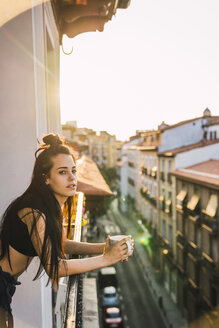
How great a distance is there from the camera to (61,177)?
7.48ft

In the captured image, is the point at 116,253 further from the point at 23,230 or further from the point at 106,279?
the point at 106,279

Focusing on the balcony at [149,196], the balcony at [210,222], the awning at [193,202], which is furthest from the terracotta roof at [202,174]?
the balcony at [149,196]

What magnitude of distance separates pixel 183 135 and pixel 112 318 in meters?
17.5

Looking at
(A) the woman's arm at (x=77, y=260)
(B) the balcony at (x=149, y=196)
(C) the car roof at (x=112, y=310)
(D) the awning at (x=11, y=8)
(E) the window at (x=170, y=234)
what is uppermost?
(D) the awning at (x=11, y=8)

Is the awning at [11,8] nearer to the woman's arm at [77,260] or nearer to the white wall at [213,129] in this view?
the woman's arm at [77,260]

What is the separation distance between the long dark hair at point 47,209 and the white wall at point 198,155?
896 inches

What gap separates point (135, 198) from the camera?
4547cm

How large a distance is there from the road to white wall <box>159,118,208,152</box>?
12.0 metres

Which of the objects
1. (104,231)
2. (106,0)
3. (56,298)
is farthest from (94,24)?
(104,231)

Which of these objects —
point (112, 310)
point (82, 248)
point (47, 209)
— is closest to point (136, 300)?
point (112, 310)

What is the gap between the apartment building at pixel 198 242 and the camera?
1698cm

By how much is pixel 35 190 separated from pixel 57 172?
0.21 metres

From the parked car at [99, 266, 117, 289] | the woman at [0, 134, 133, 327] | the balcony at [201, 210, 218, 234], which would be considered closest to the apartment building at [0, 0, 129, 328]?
the woman at [0, 134, 133, 327]

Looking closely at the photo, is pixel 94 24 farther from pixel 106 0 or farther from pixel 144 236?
pixel 144 236
